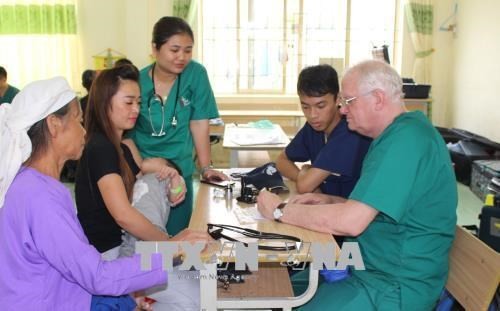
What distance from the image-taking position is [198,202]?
6.53ft

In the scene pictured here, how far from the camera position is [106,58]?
6.33 metres

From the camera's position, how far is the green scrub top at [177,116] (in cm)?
248

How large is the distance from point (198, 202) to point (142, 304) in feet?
1.48

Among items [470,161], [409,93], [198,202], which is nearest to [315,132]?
[198,202]

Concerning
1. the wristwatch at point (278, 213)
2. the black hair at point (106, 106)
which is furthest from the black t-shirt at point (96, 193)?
the wristwatch at point (278, 213)

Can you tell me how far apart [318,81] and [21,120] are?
1267 mm

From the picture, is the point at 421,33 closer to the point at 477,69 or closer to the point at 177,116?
the point at 477,69

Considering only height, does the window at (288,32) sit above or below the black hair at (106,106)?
above

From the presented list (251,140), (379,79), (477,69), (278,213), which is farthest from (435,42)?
(278,213)

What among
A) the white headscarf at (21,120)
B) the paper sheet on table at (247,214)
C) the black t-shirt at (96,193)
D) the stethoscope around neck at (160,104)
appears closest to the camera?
the white headscarf at (21,120)

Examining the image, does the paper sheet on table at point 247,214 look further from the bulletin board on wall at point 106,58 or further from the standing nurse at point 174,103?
the bulletin board on wall at point 106,58

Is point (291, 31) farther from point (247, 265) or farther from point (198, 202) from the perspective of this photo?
point (247, 265)

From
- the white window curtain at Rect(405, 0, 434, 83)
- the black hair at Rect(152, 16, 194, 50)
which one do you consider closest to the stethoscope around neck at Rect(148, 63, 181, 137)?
the black hair at Rect(152, 16, 194, 50)

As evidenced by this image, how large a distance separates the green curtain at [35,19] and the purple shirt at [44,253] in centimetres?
561
